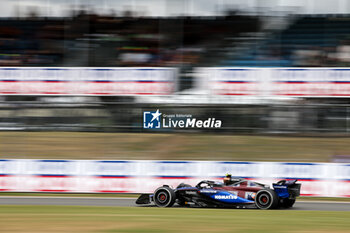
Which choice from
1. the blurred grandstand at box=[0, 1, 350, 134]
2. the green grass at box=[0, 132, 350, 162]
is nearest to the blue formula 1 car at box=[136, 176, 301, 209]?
the green grass at box=[0, 132, 350, 162]

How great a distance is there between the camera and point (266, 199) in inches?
524

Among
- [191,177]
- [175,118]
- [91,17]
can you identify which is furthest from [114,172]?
[91,17]

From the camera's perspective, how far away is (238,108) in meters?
20.2

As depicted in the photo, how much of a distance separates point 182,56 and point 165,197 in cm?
799

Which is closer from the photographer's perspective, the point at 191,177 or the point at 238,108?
the point at 191,177

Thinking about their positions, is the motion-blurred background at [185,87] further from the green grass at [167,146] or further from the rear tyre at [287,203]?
the rear tyre at [287,203]

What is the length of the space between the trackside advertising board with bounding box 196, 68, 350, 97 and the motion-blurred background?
3 cm

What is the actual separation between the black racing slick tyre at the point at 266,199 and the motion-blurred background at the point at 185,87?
5.85m

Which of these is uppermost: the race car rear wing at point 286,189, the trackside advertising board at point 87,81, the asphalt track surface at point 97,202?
the trackside advertising board at point 87,81

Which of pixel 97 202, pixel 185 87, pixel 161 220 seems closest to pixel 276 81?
pixel 185 87

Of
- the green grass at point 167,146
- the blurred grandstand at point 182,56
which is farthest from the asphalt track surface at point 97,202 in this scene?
the blurred grandstand at point 182,56

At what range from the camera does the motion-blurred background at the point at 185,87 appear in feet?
64.5

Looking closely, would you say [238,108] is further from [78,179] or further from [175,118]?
[78,179]

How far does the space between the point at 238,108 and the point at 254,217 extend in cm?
925
